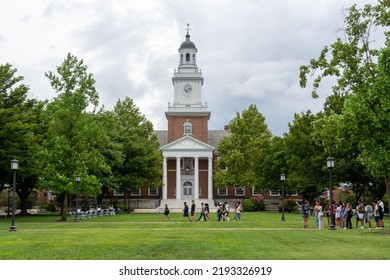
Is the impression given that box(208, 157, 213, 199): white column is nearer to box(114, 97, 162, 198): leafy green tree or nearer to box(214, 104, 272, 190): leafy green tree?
box(214, 104, 272, 190): leafy green tree

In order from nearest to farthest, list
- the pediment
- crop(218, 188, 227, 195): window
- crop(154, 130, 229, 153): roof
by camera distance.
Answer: the pediment
crop(218, 188, 227, 195): window
crop(154, 130, 229, 153): roof

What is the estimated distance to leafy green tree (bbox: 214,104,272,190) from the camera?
64.4 metres

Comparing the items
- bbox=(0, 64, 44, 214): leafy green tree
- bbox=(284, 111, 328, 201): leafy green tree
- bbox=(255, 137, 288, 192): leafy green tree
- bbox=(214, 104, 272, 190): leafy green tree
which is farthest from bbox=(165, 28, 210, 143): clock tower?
bbox=(0, 64, 44, 214): leafy green tree

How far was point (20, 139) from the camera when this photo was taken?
40250 mm

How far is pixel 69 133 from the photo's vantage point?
1535 inches

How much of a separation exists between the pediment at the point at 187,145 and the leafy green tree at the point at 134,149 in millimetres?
6979

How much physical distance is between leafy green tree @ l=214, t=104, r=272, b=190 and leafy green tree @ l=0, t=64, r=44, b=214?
85.7ft

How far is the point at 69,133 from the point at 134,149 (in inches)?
774

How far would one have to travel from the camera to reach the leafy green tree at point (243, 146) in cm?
6438

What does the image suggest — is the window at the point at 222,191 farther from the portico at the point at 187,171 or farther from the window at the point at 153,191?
the window at the point at 153,191

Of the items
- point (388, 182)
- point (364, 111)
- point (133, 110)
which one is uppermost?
point (133, 110)

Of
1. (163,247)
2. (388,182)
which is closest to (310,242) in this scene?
(163,247)

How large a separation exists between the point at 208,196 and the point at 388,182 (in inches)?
2071

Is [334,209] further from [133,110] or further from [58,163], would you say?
[133,110]
